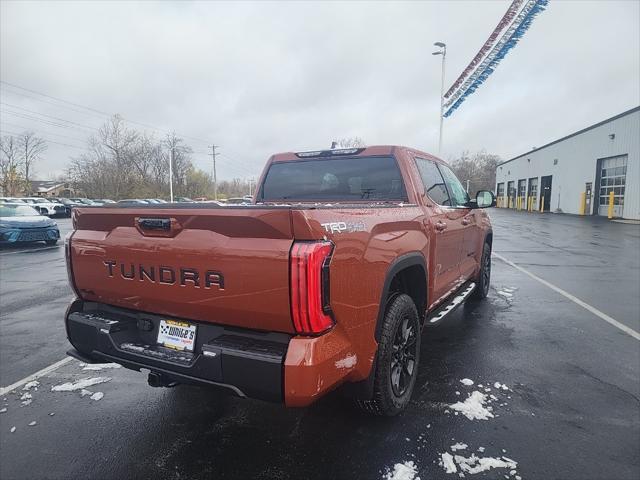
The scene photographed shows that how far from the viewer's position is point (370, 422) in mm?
2902

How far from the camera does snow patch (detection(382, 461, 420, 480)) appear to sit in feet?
7.62

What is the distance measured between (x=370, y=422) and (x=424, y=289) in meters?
1.10

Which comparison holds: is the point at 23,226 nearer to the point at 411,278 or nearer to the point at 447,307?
the point at 447,307

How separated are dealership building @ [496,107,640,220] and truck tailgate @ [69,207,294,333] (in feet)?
97.4

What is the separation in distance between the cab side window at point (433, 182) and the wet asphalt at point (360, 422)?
157 cm

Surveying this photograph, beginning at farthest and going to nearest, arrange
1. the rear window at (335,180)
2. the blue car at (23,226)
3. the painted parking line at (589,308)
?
the blue car at (23,226) < the painted parking line at (589,308) < the rear window at (335,180)

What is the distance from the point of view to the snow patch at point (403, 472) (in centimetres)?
232

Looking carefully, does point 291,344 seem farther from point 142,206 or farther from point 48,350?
point 48,350

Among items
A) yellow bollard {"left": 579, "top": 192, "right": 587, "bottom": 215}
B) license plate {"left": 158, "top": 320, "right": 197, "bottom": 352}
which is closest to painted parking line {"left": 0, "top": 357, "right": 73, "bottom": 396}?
license plate {"left": 158, "top": 320, "right": 197, "bottom": 352}

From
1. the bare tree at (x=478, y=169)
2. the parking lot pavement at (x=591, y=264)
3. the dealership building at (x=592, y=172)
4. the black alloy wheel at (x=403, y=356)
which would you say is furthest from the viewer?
the bare tree at (x=478, y=169)

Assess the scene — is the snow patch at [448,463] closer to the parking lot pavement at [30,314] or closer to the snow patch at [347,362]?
the snow patch at [347,362]

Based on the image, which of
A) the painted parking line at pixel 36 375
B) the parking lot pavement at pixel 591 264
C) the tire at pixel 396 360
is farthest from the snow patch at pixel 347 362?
the parking lot pavement at pixel 591 264

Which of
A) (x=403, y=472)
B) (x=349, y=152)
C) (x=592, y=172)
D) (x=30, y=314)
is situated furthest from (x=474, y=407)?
(x=592, y=172)

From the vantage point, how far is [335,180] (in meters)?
4.12
